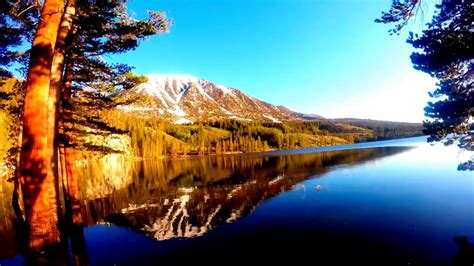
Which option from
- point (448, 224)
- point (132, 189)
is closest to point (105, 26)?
point (448, 224)

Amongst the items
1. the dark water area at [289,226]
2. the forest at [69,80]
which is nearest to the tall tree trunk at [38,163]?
the forest at [69,80]

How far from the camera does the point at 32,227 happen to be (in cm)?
492

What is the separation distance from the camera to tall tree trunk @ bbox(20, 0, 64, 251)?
4.95 m

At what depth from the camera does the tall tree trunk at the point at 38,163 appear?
16.2ft

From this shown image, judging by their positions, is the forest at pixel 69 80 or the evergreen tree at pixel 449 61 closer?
the forest at pixel 69 80

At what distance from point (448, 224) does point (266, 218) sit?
14.3m

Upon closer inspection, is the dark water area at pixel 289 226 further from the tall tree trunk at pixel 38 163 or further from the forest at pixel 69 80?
the tall tree trunk at pixel 38 163

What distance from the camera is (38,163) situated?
507 cm

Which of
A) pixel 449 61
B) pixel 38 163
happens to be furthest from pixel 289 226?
pixel 38 163

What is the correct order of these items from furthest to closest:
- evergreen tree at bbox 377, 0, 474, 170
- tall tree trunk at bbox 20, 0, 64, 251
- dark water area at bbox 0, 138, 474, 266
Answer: dark water area at bbox 0, 138, 474, 266 → evergreen tree at bbox 377, 0, 474, 170 → tall tree trunk at bbox 20, 0, 64, 251

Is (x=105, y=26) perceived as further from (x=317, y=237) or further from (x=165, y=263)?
(x=317, y=237)

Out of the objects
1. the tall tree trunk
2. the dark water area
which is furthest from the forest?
the dark water area

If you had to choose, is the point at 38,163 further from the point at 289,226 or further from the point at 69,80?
the point at 289,226

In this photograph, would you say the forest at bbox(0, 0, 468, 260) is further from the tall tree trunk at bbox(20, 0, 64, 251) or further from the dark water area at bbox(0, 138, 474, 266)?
the dark water area at bbox(0, 138, 474, 266)
